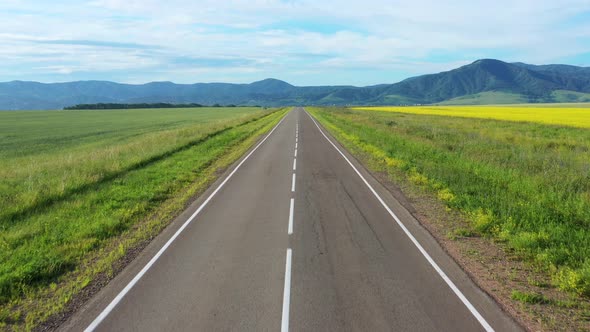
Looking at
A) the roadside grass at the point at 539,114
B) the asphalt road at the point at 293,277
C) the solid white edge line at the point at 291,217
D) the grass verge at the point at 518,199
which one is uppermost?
the roadside grass at the point at 539,114

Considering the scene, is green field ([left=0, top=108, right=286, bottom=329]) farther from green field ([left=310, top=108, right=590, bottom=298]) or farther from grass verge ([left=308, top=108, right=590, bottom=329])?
green field ([left=310, top=108, right=590, bottom=298])

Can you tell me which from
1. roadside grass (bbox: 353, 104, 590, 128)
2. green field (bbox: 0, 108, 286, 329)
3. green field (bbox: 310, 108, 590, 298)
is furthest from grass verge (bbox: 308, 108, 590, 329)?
roadside grass (bbox: 353, 104, 590, 128)

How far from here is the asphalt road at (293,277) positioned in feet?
19.5

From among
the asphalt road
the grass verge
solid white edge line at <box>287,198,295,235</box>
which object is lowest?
the asphalt road

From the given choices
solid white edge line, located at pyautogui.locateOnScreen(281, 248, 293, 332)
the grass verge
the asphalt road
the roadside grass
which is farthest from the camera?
the roadside grass

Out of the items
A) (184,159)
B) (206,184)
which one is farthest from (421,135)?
(206,184)

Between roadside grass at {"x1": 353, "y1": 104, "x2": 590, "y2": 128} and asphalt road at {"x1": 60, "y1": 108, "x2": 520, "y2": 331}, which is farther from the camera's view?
roadside grass at {"x1": 353, "y1": 104, "x2": 590, "y2": 128}

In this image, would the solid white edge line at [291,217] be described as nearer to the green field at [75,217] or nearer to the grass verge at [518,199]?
the green field at [75,217]

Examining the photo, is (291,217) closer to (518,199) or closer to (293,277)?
(293,277)

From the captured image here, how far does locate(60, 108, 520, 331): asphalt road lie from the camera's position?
19.5 feet

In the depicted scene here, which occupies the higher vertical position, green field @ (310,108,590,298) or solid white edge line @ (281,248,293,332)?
green field @ (310,108,590,298)

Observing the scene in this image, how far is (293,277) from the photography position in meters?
7.40

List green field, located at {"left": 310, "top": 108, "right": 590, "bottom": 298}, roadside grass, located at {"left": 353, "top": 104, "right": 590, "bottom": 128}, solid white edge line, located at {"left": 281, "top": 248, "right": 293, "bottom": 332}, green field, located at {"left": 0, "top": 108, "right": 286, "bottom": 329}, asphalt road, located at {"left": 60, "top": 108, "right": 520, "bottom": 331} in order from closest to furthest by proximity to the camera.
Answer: solid white edge line, located at {"left": 281, "top": 248, "right": 293, "bottom": 332}, asphalt road, located at {"left": 60, "top": 108, "right": 520, "bottom": 331}, green field, located at {"left": 0, "top": 108, "right": 286, "bottom": 329}, green field, located at {"left": 310, "top": 108, "right": 590, "bottom": 298}, roadside grass, located at {"left": 353, "top": 104, "right": 590, "bottom": 128}

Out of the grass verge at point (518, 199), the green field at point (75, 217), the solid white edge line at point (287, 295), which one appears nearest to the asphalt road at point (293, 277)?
the solid white edge line at point (287, 295)
